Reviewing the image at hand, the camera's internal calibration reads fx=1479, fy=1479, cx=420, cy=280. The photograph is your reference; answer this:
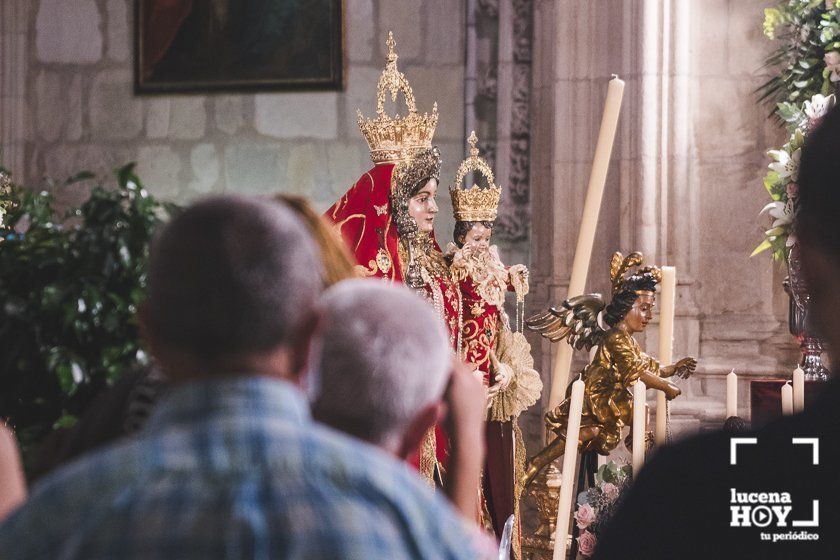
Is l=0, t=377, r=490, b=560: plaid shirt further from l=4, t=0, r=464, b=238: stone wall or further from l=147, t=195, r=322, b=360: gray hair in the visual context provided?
l=4, t=0, r=464, b=238: stone wall

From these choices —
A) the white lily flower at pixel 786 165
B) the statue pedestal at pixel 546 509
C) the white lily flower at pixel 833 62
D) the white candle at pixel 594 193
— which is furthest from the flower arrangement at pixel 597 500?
the white lily flower at pixel 833 62

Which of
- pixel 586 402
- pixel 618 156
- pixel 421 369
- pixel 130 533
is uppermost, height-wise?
pixel 618 156

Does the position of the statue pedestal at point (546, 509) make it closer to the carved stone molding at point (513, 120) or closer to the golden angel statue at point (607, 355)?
the golden angel statue at point (607, 355)

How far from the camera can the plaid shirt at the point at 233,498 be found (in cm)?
128

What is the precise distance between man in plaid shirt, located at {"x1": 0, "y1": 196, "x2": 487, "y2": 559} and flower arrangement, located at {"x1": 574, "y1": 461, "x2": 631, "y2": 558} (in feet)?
8.58

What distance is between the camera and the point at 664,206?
6840 millimetres

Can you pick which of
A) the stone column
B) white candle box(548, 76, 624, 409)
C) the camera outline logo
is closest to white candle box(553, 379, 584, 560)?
white candle box(548, 76, 624, 409)

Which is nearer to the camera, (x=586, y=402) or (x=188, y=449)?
(x=188, y=449)

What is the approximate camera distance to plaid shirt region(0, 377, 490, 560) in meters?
1.28

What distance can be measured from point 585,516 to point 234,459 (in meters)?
2.85

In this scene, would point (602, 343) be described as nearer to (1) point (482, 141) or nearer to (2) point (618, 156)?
(2) point (618, 156)

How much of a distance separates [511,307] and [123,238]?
587 cm

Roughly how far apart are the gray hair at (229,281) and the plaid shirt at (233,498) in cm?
6

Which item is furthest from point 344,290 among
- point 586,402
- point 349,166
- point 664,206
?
point 349,166
